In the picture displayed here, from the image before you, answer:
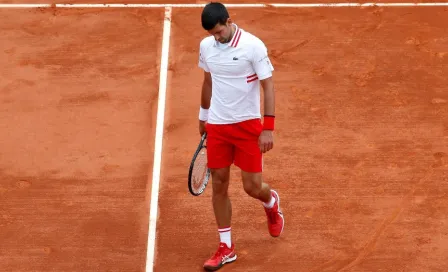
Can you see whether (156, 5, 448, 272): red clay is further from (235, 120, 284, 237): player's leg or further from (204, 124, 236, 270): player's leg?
(235, 120, 284, 237): player's leg

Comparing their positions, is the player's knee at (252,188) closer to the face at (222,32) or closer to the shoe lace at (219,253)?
the shoe lace at (219,253)

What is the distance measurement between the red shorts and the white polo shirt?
7cm

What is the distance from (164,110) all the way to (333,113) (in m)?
1.94

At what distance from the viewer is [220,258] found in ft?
30.3

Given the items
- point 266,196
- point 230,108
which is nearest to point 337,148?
point 266,196

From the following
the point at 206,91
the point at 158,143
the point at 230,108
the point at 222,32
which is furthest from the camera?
the point at 158,143

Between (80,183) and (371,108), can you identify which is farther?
(371,108)

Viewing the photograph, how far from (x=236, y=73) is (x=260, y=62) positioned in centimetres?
23

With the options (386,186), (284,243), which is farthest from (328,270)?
(386,186)

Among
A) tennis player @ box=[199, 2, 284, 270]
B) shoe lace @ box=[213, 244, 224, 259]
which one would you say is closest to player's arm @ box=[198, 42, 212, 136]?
tennis player @ box=[199, 2, 284, 270]

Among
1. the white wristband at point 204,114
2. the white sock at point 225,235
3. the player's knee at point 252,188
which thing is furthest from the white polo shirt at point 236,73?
the white sock at point 225,235

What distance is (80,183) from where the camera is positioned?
33.9ft

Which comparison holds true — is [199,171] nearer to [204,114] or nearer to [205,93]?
[204,114]

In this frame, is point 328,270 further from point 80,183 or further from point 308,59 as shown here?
point 308,59
